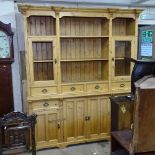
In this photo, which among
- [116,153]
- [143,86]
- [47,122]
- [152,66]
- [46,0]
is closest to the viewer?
[143,86]

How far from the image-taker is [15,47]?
3307mm

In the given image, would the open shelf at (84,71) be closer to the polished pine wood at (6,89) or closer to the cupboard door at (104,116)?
the cupboard door at (104,116)

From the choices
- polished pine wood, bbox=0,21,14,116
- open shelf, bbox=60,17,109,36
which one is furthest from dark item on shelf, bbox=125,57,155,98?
polished pine wood, bbox=0,21,14,116

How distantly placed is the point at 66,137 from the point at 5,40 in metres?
1.68

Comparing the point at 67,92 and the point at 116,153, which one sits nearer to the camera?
the point at 116,153

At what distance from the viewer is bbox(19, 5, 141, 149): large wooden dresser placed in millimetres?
3025

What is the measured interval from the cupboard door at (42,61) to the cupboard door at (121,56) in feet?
3.02

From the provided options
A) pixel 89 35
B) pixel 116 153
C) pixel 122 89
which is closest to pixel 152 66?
pixel 116 153

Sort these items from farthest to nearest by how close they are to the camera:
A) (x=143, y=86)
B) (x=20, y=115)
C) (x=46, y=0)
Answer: (x=46, y=0), (x=20, y=115), (x=143, y=86)

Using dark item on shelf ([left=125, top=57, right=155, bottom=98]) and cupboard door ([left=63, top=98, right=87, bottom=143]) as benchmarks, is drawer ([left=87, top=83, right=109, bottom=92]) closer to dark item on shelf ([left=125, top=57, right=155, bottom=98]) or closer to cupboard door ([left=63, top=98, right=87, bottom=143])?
cupboard door ([left=63, top=98, right=87, bottom=143])

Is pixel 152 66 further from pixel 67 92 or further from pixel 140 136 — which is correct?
pixel 67 92

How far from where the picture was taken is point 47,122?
10.2ft

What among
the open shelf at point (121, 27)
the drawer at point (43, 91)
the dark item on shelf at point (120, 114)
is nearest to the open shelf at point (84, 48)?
the open shelf at point (121, 27)

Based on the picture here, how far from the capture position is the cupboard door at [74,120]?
3170mm
